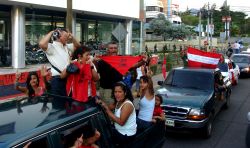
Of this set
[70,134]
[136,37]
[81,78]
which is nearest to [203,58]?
[81,78]

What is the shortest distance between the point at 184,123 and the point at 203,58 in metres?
5.32

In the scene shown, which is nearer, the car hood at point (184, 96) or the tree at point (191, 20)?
the car hood at point (184, 96)

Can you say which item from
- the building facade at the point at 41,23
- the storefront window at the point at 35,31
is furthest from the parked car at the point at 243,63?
the storefront window at the point at 35,31

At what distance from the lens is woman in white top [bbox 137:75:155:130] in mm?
5726

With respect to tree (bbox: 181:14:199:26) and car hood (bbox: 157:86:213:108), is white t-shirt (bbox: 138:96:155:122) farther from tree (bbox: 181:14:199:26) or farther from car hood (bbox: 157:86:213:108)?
tree (bbox: 181:14:199:26)

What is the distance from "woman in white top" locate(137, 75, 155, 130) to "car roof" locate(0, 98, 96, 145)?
83.0 inches

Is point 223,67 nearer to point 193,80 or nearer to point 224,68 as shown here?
point 224,68

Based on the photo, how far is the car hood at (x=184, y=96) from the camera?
8.49 metres

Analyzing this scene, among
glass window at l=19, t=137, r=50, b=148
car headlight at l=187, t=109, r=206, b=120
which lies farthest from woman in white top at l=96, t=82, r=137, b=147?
car headlight at l=187, t=109, r=206, b=120

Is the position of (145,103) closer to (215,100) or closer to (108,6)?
(215,100)

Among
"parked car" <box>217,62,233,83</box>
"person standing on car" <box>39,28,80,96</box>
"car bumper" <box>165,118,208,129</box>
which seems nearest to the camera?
"person standing on car" <box>39,28,80,96</box>

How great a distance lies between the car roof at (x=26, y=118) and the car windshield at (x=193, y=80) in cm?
648

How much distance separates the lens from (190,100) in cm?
863

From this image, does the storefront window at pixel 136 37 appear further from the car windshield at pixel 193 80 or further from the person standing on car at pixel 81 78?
the person standing on car at pixel 81 78
